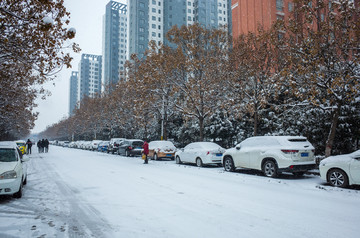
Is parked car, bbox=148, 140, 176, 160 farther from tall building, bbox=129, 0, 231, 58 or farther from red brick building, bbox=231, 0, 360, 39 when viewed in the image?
tall building, bbox=129, 0, 231, 58

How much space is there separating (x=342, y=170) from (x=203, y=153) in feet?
26.2

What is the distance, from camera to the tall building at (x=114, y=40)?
5079 inches

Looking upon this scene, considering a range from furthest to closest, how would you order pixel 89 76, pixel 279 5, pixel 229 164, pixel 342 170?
pixel 89 76 < pixel 279 5 < pixel 229 164 < pixel 342 170

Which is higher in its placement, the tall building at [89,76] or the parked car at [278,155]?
the tall building at [89,76]

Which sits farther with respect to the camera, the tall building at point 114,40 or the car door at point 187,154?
the tall building at point 114,40

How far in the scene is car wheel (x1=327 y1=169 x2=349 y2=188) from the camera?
28.2ft

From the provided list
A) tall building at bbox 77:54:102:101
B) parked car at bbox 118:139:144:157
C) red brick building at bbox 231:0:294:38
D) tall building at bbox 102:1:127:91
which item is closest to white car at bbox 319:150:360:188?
parked car at bbox 118:139:144:157

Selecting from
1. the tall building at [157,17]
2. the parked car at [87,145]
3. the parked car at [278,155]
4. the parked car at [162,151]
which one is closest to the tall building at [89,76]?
the tall building at [157,17]

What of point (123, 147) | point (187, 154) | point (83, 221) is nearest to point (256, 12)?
point (123, 147)

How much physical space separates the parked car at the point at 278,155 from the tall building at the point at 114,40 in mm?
121031

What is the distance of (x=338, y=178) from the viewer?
348 inches

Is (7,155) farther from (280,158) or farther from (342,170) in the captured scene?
(342,170)

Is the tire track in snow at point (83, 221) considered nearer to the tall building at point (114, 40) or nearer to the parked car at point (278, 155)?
the parked car at point (278, 155)

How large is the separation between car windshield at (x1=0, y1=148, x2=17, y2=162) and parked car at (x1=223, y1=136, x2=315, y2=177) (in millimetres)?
9231
